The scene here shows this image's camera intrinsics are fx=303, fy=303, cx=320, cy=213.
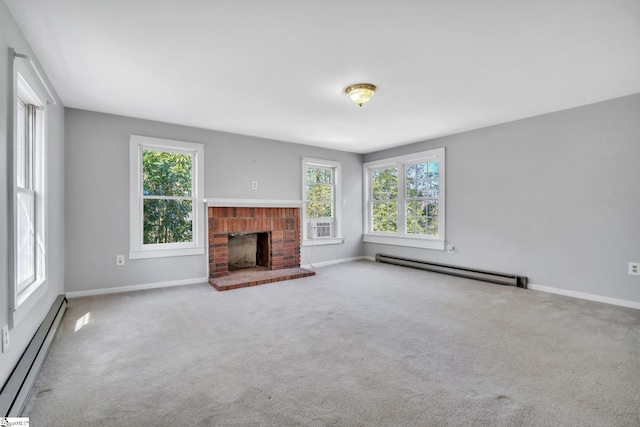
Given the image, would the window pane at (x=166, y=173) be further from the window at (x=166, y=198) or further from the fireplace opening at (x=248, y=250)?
the fireplace opening at (x=248, y=250)

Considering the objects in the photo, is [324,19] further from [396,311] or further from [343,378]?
[396,311]

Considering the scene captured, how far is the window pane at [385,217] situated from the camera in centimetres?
589

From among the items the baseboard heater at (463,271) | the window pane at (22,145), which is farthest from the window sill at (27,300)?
the baseboard heater at (463,271)

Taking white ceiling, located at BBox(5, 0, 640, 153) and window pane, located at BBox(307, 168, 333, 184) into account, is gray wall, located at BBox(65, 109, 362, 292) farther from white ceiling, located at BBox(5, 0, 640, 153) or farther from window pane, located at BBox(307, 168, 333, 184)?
window pane, located at BBox(307, 168, 333, 184)

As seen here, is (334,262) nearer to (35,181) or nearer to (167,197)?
(167,197)

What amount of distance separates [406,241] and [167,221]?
3.97 meters

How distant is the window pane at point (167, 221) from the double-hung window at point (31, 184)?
150 cm

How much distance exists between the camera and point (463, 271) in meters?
4.72

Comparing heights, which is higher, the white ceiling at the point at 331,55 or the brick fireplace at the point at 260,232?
the white ceiling at the point at 331,55

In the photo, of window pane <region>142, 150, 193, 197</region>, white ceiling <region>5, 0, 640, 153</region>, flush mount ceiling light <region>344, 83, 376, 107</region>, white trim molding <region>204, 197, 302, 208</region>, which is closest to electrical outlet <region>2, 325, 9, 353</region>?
white ceiling <region>5, 0, 640, 153</region>

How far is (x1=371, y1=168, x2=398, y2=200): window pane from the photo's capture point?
5.89m

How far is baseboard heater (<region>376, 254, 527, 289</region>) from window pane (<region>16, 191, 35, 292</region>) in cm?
496

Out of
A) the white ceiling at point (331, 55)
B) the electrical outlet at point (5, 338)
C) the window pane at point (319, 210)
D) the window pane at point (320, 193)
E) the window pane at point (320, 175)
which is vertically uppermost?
the white ceiling at point (331, 55)

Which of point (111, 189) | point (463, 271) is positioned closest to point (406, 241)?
point (463, 271)
